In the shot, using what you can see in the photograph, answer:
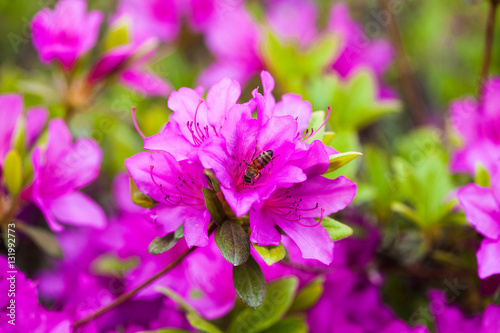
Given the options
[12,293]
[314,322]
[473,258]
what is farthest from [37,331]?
[473,258]

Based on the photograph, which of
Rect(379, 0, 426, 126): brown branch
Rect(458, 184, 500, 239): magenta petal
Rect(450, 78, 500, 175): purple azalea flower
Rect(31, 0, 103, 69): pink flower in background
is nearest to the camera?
Rect(458, 184, 500, 239): magenta petal

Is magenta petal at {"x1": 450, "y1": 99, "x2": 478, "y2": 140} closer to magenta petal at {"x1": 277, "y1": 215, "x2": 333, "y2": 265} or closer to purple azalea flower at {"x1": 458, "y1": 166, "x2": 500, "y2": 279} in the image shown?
purple azalea flower at {"x1": 458, "y1": 166, "x2": 500, "y2": 279}

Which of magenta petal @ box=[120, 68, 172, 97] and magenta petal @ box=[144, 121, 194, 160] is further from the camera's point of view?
magenta petal @ box=[120, 68, 172, 97]

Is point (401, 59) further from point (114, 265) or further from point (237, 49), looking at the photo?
point (114, 265)

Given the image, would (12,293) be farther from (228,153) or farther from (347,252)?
(347,252)

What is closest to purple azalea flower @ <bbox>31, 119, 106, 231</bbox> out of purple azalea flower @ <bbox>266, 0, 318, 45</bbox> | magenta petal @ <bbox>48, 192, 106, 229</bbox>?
magenta petal @ <bbox>48, 192, 106, 229</bbox>

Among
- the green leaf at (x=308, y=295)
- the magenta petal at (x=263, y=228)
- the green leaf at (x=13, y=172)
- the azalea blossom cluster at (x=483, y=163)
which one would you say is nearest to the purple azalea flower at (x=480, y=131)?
the azalea blossom cluster at (x=483, y=163)

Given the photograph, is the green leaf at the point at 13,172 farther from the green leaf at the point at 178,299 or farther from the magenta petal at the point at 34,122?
the green leaf at the point at 178,299
